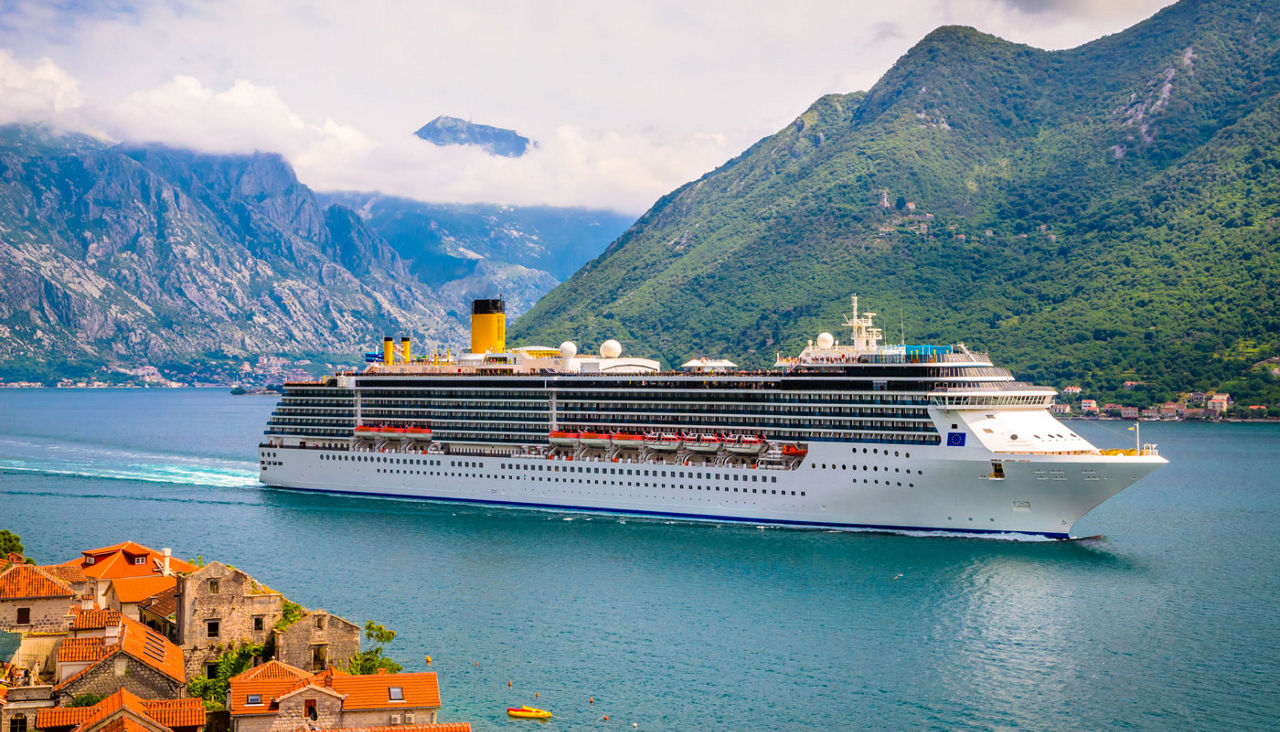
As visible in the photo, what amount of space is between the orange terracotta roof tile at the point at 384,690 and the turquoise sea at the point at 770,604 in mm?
3740

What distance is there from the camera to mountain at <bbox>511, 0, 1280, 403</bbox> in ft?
395

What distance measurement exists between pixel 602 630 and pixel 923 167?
13451cm

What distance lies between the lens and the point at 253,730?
22.0 meters

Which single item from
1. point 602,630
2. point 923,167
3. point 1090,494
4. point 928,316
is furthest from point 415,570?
point 923,167

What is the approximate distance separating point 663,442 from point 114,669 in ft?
108

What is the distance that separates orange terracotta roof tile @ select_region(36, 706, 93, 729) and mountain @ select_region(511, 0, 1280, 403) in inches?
4232

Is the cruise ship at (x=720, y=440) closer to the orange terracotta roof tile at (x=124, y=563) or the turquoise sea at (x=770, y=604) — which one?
the turquoise sea at (x=770, y=604)

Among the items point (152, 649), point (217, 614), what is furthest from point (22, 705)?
point (217, 614)

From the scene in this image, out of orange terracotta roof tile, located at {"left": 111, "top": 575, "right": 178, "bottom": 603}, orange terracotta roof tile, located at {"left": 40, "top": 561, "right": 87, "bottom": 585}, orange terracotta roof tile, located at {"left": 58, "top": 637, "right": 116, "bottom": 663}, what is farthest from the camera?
orange terracotta roof tile, located at {"left": 40, "top": 561, "right": 87, "bottom": 585}

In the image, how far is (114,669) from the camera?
75.6 feet

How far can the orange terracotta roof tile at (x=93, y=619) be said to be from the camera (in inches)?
973

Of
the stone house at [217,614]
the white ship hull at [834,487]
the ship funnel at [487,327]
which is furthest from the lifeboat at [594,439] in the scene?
the stone house at [217,614]

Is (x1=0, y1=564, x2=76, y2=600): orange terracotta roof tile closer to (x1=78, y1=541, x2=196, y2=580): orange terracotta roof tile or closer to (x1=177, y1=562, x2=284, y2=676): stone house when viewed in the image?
(x1=177, y1=562, x2=284, y2=676): stone house

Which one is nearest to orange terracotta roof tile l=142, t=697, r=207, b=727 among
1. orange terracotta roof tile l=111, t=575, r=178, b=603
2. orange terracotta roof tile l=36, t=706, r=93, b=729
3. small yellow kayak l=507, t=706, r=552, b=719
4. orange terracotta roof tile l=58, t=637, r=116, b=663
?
orange terracotta roof tile l=36, t=706, r=93, b=729
